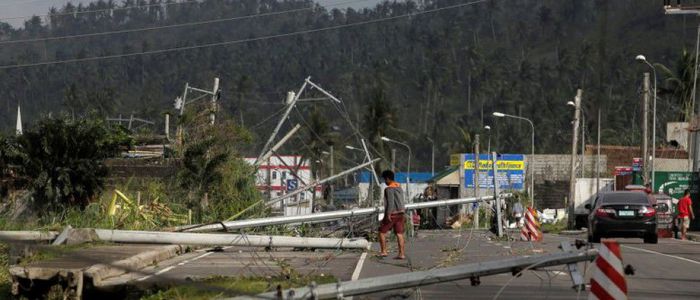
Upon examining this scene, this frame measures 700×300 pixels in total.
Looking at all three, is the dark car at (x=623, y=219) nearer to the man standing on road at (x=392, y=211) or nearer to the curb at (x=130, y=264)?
the man standing on road at (x=392, y=211)

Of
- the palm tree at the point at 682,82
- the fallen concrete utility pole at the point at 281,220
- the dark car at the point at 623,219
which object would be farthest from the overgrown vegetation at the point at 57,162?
the palm tree at the point at 682,82

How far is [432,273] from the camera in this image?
480 inches

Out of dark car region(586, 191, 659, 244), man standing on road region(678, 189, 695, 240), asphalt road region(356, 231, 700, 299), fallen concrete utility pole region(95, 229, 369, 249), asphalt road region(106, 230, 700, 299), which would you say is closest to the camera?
asphalt road region(356, 231, 700, 299)

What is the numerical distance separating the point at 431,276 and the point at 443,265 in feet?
28.4

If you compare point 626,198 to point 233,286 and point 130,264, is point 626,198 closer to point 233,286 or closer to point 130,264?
point 130,264

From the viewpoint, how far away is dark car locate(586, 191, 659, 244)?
33812 millimetres

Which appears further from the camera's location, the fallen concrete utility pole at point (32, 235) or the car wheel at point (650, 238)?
the car wheel at point (650, 238)

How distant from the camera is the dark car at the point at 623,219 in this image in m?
33.8

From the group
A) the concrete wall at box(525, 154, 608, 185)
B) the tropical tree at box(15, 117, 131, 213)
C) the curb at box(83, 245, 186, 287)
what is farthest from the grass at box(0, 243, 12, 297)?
the concrete wall at box(525, 154, 608, 185)

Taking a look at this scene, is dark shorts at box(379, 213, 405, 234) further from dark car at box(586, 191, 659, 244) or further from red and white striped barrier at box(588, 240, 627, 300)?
red and white striped barrier at box(588, 240, 627, 300)

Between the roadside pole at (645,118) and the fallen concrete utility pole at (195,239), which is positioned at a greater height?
the roadside pole at (645,118)

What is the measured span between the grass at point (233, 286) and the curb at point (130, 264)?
0.62 m

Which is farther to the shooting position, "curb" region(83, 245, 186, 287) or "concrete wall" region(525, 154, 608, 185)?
"concrete wall" region(525, 154, 608, 185)

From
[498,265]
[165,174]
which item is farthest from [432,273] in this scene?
[165,174]
